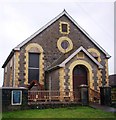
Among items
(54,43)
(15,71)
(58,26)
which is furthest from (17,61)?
(58,26)

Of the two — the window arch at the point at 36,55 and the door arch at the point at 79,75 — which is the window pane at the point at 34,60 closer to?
the window arch at the point at 36,55

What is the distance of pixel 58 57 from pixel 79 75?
308 centimetres

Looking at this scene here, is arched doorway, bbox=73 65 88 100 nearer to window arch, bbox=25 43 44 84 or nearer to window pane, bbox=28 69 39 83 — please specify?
window arch, bbox=25 43 44 84

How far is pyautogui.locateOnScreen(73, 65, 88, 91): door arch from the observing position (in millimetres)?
21828

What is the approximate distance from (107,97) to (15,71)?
27.3 ft

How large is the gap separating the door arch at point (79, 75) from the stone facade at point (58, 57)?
1.96 ft

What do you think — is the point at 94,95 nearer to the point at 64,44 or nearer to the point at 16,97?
the point at 64,44

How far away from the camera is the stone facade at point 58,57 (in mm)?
20752

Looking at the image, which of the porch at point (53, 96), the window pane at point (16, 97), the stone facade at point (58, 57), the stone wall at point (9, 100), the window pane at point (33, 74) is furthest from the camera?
the window pane at point (33, 74)

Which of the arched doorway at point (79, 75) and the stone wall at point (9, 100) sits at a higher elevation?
the arched doorway at point (79, 75)

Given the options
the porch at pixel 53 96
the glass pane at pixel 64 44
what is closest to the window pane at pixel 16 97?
the porch at pixel 53 96

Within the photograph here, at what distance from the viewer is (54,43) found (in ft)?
79.2

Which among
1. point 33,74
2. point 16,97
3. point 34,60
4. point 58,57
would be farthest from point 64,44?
point 16,97

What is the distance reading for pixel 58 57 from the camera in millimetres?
23828
